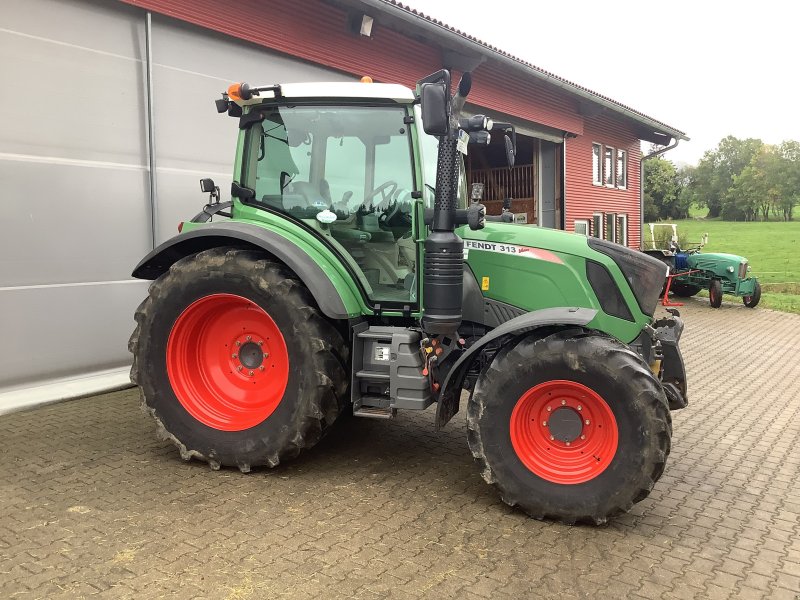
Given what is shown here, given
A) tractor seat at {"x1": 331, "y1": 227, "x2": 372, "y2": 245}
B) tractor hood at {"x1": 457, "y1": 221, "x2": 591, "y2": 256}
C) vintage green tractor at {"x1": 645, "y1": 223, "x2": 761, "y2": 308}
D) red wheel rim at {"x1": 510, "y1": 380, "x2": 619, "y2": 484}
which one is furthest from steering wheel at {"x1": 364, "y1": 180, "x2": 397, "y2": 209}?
vintage green tractor at {"x1": 645, "y1": 223, "x2": 761, "y2": 308}

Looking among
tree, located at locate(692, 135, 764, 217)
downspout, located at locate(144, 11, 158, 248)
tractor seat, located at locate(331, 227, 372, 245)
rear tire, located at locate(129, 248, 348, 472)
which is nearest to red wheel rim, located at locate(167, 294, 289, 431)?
rear tire, located at locate(129, 248, 348, 472)

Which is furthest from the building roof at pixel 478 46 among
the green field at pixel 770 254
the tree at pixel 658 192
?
the tree at pixel 658 192

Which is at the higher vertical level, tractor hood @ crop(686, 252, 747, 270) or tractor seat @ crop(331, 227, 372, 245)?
tractor seat @ crop(331, 227, 372, 245)

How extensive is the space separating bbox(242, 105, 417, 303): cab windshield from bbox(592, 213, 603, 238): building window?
15522 mm

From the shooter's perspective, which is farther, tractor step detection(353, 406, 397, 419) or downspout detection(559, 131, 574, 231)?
downspout detection(559, 131, 574, 231)

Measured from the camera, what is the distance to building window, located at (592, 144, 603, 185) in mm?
18094

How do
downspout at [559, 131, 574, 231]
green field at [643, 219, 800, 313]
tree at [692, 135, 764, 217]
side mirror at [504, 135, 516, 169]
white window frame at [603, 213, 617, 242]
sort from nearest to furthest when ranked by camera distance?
side mirror at [504, 135, 516, 169] < downspout at [559, 131, 574, 231] < green field at [643, 219, 800, 313] < white window frame at [603, 213, 617, 242] < tree at [692, 135, 764, 217]

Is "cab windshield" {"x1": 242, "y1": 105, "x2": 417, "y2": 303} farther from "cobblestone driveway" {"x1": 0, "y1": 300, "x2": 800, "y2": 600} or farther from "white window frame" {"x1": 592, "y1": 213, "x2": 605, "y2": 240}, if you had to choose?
"white window frame" {"x1": 592, "y1": 213, "x2": 605, "y2": 240}

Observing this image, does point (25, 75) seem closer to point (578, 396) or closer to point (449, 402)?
point (449, 402)

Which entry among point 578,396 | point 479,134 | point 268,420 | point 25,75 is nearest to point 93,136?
point 25,75

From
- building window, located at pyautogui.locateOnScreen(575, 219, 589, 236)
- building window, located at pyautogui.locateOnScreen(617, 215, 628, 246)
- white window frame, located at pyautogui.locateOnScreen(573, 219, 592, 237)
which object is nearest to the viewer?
building window, located at pyautogui.locateOnScreen(575, 219, 589, 236)

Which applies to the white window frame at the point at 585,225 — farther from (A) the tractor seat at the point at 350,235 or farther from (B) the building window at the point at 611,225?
(A) the tractor seat at the point at 350,235

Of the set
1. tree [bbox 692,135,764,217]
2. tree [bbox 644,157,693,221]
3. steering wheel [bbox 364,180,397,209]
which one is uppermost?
tree [bbox 692,135,764,217]

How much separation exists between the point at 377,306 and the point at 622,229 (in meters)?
18.5
